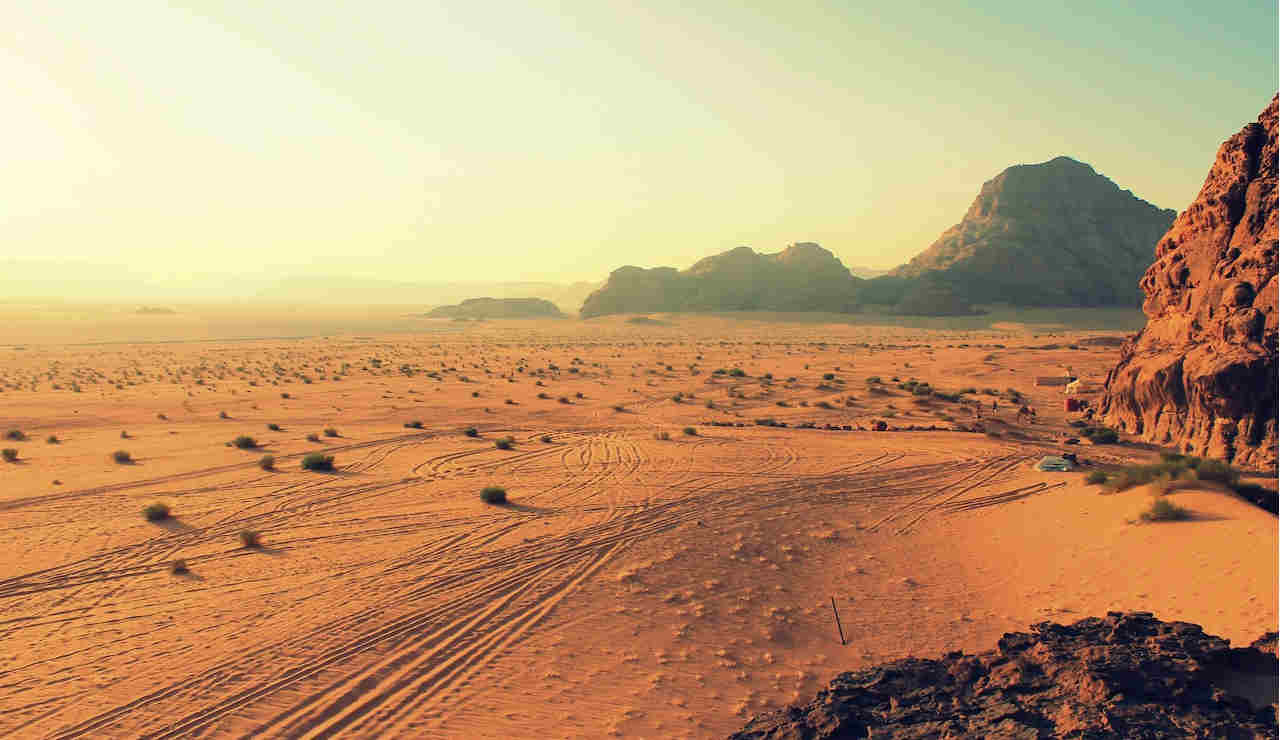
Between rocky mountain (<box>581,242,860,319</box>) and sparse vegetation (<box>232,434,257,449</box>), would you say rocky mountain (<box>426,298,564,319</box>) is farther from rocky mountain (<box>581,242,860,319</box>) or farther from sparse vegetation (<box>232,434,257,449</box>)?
sparse vegetation (<box>232,434,257,449</box>)

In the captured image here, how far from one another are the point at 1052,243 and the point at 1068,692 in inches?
4340

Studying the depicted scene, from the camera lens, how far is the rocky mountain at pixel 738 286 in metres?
109

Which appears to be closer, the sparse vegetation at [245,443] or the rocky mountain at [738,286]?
the sparse vegetation at [245,443]

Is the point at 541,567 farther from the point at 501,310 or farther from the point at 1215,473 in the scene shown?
the point at 501,310

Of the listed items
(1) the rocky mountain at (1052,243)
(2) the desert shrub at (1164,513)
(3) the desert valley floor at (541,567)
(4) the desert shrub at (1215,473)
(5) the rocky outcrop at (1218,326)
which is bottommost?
(3) the desert valley floor at (541,567)

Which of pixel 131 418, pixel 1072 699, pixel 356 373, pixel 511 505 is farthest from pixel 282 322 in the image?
pixel 1072 699

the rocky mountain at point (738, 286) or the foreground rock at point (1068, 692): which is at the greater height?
the rocky mountain at point (738, 286)

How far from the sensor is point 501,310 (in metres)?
139

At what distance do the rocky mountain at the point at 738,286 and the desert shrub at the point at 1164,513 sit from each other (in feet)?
308

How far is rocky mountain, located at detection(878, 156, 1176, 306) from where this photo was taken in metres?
98.1

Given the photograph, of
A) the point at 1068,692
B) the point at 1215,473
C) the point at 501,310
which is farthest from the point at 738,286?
the point at 1068,692

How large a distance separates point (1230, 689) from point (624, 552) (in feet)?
27.5

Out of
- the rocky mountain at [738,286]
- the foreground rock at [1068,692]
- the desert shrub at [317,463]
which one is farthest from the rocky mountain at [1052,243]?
the foreground rock at [1068,692]

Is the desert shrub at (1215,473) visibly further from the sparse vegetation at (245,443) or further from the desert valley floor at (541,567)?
the sparse vegetation at (245,443)
